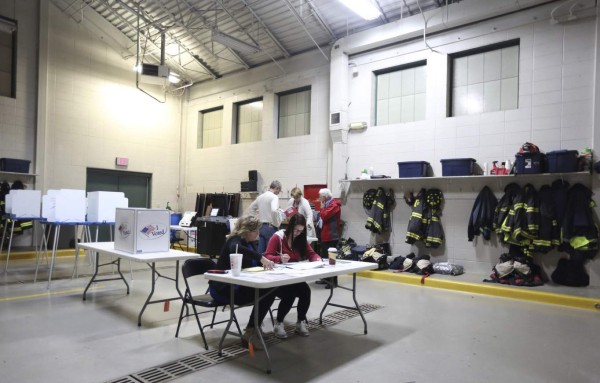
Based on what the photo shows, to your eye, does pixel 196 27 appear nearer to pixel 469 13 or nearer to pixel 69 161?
pixel 69 161

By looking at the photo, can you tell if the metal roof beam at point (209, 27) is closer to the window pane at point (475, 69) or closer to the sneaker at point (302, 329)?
the window pane at point (475, 69)

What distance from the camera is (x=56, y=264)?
7.33m

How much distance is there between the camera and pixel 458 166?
6.37 meters

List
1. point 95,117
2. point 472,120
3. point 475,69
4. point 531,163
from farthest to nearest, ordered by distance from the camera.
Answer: point 95,117 → point 475,69 → point 472,120 → point 531,163

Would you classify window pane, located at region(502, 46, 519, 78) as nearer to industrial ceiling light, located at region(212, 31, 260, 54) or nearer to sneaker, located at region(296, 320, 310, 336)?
industrial ceiling light, located at region(212, 31, 260, 54)

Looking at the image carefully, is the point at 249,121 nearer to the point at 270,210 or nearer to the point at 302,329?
the point at 270,210

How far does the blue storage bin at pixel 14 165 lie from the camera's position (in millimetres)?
8023

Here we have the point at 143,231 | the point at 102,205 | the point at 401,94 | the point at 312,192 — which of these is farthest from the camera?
the point at 312,192

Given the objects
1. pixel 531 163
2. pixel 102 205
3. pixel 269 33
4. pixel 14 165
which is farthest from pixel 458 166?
pixel 14 165

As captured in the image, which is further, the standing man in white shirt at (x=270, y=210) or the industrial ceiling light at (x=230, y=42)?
the industrial ceiling light at (x=230, y=42)

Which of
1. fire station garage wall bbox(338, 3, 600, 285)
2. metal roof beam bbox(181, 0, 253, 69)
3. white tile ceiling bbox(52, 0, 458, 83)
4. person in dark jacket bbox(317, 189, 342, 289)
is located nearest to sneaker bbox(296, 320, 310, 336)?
person in dark jacket bbox(317, 189, 342, 289)

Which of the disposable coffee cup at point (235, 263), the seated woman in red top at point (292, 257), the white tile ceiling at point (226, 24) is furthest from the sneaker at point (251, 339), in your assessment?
the white tile ceiling at point (226, 24)

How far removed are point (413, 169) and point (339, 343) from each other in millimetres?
4029

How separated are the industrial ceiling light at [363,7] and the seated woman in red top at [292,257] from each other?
402 centimetres
